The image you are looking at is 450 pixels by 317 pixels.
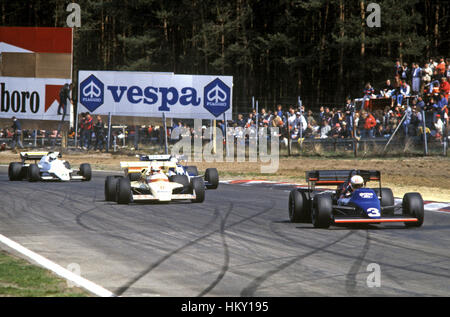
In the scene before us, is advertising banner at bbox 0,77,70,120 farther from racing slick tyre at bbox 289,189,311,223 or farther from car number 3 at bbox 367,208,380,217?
car number 3 at bbox 367,208,380,217

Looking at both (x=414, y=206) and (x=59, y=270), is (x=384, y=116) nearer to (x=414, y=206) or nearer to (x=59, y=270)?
(x=414, y=206)

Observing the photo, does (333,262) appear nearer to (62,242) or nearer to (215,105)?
(62,242)

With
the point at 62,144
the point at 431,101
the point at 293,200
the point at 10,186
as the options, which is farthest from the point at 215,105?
the point at 293,200

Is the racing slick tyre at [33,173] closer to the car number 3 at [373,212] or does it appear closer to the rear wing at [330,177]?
the rear wing at [330,177]

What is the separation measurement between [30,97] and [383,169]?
18.2 metres

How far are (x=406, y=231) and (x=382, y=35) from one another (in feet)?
98.0

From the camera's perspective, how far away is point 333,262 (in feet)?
28.2

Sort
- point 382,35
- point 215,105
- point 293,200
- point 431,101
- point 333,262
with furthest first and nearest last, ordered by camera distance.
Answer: point 382,35 → point 215,105 → point 431,101 → point 293,200 → point 333,262

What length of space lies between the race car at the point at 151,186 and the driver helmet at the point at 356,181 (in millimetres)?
4105

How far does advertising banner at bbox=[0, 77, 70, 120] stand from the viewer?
3431cm

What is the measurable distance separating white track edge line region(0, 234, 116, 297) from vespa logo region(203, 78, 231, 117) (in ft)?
67.4

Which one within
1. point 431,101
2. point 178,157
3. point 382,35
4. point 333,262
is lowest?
point 333,262

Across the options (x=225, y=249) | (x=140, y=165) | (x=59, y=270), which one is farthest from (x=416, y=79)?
(x=59, y=270)

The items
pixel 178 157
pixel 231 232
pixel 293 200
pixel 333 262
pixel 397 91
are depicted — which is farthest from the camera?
pixel 397 91
